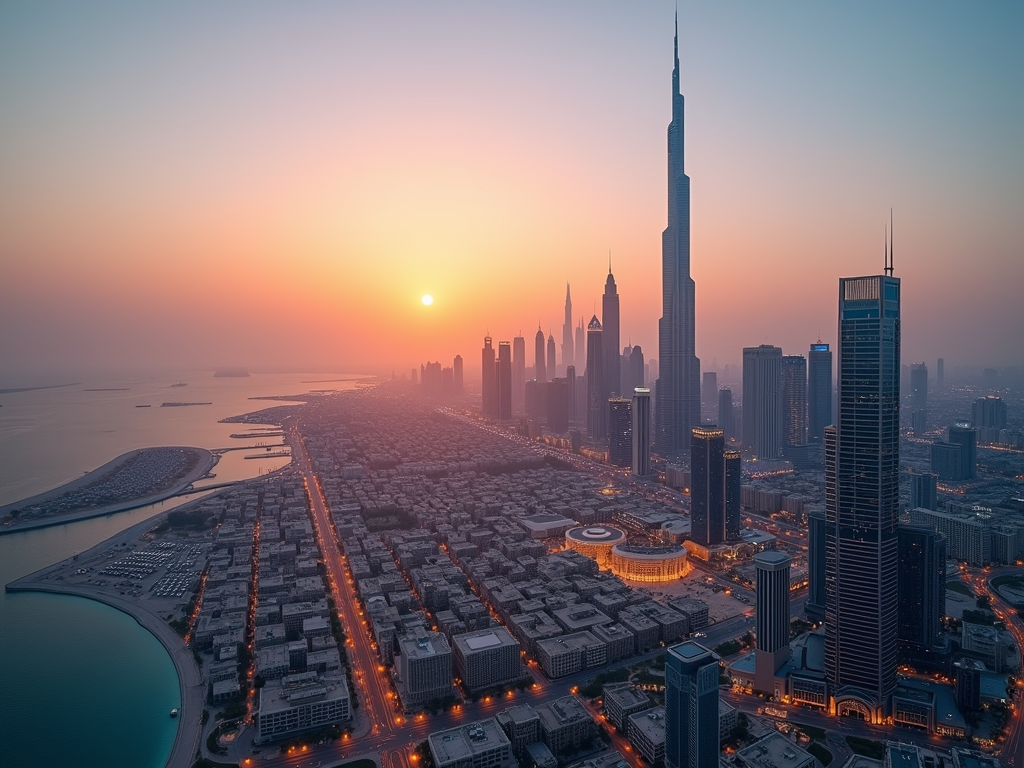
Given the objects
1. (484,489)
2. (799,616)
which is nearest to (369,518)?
(484,489)

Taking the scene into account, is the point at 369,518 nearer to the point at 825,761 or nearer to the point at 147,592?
the point at 147,592

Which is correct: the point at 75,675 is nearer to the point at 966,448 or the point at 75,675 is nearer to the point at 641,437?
the point at 641,437

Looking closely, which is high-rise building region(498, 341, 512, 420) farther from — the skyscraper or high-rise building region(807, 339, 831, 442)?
high-rise building region(807, 339, 831, 442)

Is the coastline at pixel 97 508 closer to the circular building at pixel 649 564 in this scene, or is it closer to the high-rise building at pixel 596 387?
the circular building at pixel 649 564

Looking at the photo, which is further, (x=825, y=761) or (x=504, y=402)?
(x=504, y=402)

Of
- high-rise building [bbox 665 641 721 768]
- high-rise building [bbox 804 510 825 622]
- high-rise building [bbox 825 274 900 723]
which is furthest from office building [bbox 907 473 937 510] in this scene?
high-rise building [bbox 665 641 721 768]

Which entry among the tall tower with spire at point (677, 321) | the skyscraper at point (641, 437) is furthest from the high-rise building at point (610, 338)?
the skyscraper at point (641, 437)

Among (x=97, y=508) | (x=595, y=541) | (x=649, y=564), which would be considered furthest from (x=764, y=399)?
(x=97, y=508)
